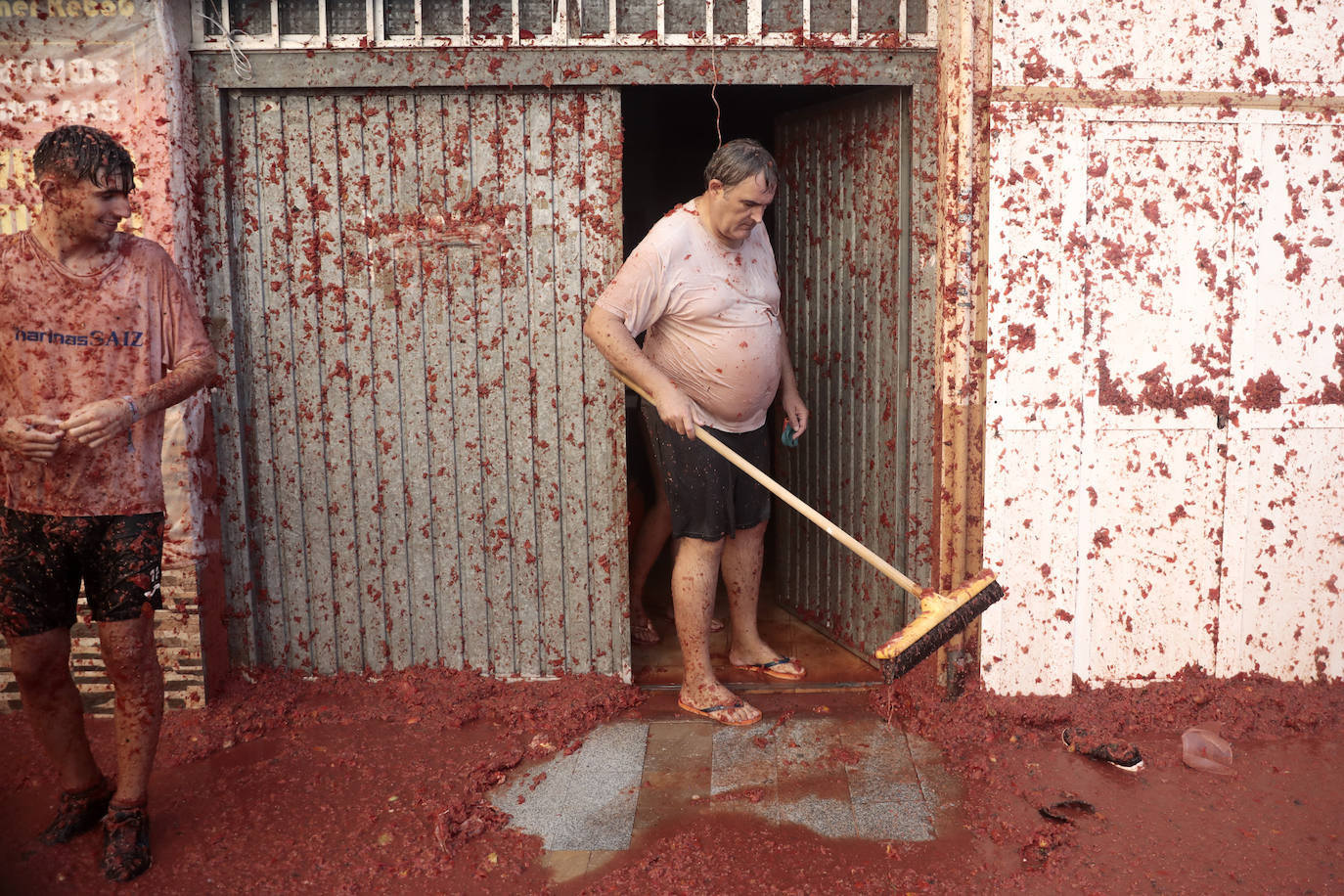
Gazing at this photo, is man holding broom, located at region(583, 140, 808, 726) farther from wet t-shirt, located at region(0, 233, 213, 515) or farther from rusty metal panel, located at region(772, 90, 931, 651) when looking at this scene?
wet t-shirt, located at region(0, 233, 213, 515)

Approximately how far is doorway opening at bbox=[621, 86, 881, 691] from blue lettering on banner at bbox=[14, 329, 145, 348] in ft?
7.17

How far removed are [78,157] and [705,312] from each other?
6.58ft

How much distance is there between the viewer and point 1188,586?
3877 millimetres

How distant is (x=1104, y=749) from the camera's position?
346 centimetres

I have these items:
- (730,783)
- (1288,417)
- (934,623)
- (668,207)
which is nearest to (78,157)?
(730,783)

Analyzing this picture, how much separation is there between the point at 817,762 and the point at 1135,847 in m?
1.01

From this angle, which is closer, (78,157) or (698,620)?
(78,157)

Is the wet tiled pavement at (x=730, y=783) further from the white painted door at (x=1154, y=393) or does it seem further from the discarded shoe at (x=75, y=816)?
the discarded shoe at (x=75, y=816)

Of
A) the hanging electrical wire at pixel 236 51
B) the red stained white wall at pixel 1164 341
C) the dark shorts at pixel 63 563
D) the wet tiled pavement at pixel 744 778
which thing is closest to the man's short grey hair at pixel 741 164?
the red stained white wall at pixel 1164 341

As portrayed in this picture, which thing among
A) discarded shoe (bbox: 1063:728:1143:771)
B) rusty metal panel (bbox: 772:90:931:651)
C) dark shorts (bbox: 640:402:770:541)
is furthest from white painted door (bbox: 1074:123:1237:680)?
dark shorts (bbox: 640:402:770:541)

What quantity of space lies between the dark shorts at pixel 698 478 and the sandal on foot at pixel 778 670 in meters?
0.71

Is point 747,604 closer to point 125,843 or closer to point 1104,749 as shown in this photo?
point 1104,749

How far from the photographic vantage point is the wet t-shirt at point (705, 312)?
3605mm

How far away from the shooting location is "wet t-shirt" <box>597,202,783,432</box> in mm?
3605
